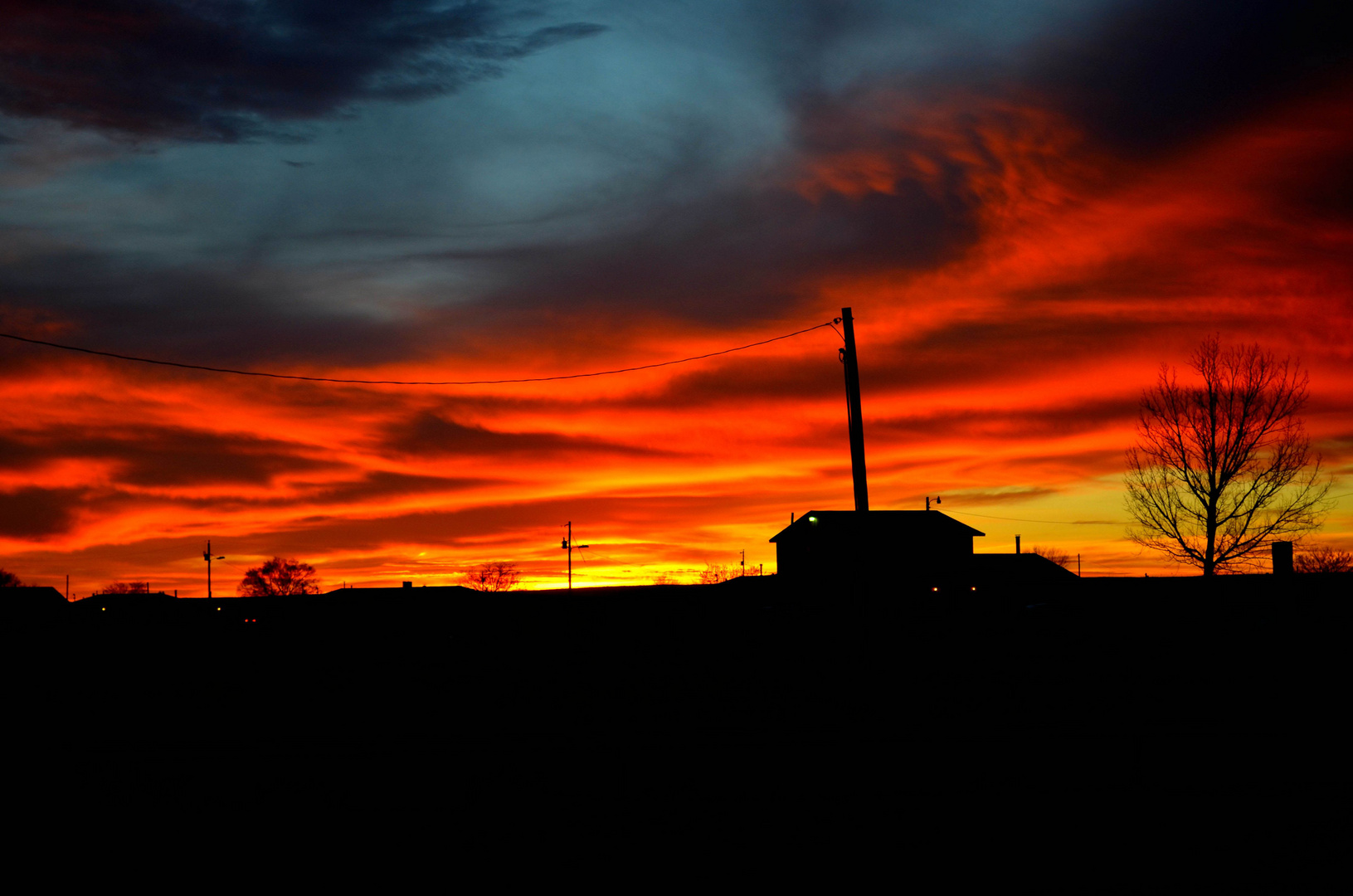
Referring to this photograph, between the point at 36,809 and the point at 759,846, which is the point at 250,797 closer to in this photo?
the point at 36,809

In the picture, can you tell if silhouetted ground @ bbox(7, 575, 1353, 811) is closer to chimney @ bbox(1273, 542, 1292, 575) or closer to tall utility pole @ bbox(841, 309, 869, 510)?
tall utility pole @ bbox(841, 309, 869, 510)

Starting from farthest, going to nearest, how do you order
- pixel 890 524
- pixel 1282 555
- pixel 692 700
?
1. pixel 890 524
2. pixel 1282 555
3. pixel 692 700

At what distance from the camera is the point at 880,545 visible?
108 ft

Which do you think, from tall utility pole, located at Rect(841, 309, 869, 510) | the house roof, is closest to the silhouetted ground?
tall utility pole, located at Rect(841, 309, 869, 510)

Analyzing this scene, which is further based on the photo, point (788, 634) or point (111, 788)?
point (788, 634)

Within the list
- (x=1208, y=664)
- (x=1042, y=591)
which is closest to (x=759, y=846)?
(x=1208, y=664)

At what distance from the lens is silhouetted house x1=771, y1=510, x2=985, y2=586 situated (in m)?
33.2

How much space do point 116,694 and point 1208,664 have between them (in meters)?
19.6

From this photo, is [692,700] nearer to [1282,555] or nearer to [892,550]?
[892,550]

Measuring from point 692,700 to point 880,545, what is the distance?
61.2 feet

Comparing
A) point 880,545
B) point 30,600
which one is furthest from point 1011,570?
point 30,600

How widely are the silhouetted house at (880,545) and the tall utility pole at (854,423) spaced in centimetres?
815

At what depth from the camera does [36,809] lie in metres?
10.3

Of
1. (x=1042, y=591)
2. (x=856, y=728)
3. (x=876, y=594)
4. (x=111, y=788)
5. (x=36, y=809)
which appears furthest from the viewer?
(x=1042, y=591)
